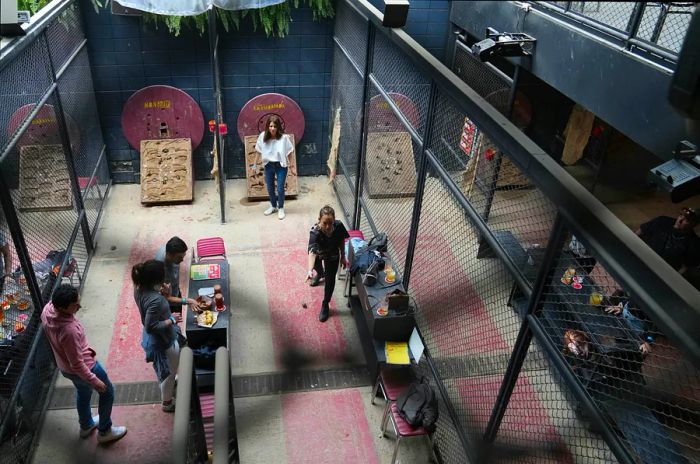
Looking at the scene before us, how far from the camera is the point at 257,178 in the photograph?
980 cm

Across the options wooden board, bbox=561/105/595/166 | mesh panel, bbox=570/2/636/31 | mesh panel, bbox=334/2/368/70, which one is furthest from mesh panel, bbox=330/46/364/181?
wooden board, bbox=561/105/595/166

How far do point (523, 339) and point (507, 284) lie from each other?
66.8 inches

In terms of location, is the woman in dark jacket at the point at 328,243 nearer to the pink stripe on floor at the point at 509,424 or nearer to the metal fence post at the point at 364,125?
the metal fence post at the point at 364,125

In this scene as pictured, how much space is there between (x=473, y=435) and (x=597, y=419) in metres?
1.78

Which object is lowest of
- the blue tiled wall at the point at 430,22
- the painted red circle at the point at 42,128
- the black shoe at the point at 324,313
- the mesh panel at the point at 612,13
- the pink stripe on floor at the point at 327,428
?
the pink stripe on floor at the point at 327,428

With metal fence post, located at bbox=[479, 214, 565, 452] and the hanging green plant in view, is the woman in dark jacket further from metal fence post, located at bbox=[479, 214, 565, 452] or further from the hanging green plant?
the hanging green plant

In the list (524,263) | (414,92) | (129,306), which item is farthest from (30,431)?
(414,92)

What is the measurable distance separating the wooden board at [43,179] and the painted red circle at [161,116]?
87.5 inches

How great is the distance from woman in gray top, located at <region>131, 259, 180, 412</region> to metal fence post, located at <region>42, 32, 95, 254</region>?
2538mm

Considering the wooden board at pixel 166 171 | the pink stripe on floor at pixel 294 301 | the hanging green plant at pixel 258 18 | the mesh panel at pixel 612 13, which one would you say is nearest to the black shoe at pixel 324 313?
the pink stripe on floor at pixel 294 301

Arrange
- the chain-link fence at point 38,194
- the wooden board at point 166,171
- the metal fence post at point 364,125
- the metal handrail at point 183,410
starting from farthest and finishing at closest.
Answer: the wooden board at point 166,171 < the metal fence post at point 364,125 < the chain-link fence at point 38,194 < the metal handrail at point 183,410

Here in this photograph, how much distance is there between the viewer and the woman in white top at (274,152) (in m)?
8.61

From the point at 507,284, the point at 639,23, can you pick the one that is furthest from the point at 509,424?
the point at 639,23

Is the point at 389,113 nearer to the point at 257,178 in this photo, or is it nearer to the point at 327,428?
the point at 257,178
